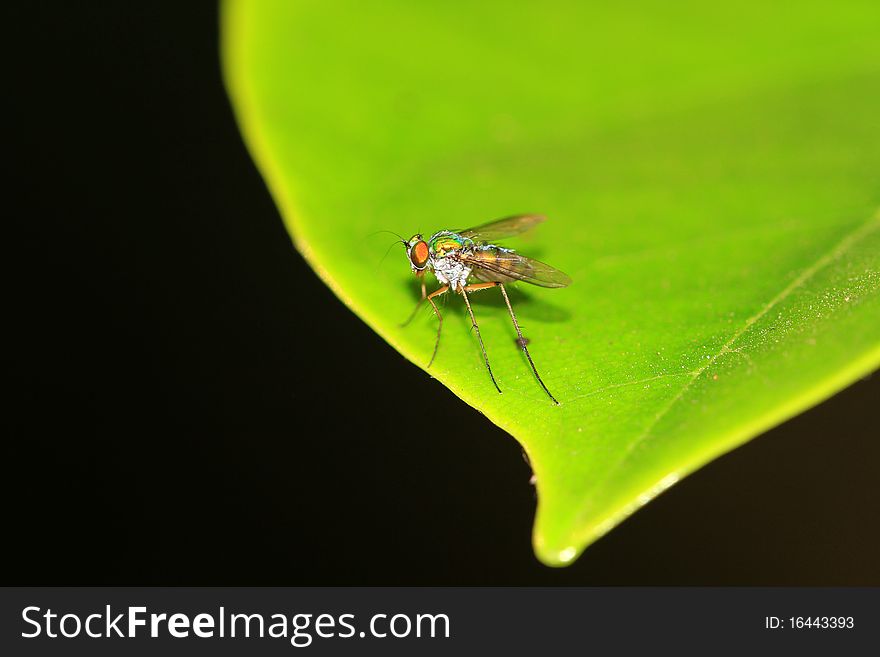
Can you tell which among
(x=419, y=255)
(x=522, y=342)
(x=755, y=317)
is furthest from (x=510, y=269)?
(x=755, y=317)

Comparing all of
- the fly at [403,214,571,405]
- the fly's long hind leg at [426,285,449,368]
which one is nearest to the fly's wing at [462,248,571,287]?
the fly at [403,214,571,405]

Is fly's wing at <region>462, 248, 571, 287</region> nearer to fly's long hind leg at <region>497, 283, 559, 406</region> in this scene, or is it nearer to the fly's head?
fly's long hind leg at <region>497, 283, 559, 406</region>

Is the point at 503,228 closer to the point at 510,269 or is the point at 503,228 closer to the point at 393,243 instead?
the point at 510,269

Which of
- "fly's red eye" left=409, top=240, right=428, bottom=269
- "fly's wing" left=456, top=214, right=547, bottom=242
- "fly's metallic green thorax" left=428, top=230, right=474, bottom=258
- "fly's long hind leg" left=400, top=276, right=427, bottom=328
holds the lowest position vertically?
"fly's long hind leg" left=400, top=276, right=427, bottom=328

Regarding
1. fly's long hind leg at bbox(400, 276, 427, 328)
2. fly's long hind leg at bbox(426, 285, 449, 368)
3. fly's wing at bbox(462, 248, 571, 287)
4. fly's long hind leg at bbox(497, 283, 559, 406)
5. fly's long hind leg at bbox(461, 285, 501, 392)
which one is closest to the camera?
fly's long hind leg at bbox(497, 283, 559, 406)

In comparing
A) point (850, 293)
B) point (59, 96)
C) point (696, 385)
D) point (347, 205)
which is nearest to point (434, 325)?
point (347, 205)

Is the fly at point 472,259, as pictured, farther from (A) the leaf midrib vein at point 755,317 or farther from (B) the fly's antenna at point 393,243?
(A) the leaf midrib vein at point 755,317

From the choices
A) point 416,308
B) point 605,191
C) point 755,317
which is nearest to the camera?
point 755,317
